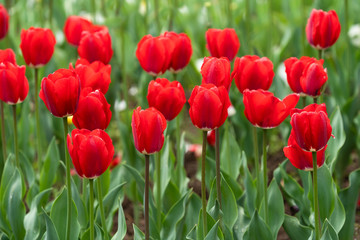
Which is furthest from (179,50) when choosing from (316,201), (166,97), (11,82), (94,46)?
(316,201)

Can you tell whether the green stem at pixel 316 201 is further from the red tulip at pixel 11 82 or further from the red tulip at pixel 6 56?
the red tulip at pixel 6 56

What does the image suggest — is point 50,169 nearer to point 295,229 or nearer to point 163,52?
point 163,52

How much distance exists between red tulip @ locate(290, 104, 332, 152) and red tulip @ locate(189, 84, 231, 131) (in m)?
0.19

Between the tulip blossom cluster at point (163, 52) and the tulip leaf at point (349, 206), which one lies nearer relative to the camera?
the tulip blossom cluster at point (163, 52)

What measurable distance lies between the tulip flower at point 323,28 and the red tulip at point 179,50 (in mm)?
483

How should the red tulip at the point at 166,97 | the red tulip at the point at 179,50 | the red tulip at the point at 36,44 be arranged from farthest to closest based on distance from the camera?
the red tulip at the point at 36,44 → the red tulip at the point at 179,50 → the red tulip at the point at 166,97

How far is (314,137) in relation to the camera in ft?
5.99

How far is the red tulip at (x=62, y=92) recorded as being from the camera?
191cm

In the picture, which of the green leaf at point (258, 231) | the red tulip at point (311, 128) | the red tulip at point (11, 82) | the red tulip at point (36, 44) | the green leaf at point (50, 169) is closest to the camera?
the red tulip at point (311, 128)

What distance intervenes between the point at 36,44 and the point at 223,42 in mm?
671

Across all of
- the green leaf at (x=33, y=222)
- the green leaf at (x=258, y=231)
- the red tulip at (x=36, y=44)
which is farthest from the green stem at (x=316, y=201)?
the red tulip at (x=36, y=44)

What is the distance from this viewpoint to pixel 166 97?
2039mm

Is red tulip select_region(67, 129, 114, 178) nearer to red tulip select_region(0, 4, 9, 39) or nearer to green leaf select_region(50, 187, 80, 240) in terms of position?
green leaf select_region(50, 187, 80, 240)

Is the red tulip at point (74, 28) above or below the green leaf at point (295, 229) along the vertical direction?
above
